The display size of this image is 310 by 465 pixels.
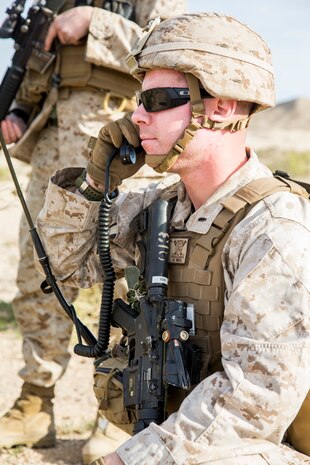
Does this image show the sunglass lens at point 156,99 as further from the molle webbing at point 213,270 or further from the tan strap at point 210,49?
the molle webbing at point 213,270

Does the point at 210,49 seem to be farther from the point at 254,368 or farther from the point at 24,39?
the point at 24,39

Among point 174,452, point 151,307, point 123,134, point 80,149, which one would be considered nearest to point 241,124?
point 123,134

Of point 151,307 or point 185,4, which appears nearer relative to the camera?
point 151,307

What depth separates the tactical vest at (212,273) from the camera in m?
2.97

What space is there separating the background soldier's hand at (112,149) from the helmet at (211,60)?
0.25 m

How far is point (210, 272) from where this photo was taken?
2980 mm

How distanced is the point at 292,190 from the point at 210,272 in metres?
0.38

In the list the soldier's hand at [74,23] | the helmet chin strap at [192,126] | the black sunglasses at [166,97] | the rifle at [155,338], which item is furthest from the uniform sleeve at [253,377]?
the soldier's hand at [74,23]

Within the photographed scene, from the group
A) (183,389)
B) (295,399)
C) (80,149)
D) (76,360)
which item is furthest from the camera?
(76,360)

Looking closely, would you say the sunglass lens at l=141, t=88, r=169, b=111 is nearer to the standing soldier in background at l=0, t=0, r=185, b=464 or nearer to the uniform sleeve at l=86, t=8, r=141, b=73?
the standing soldier in background at l=0, t=0, r=185, b=464

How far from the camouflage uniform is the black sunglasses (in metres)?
1.58

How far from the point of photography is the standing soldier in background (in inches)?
187

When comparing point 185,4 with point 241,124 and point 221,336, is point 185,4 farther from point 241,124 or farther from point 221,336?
point 221,336

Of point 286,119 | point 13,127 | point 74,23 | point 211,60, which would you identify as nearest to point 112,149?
point 211,60
